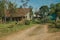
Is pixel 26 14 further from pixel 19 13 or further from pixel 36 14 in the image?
pixel 36 14

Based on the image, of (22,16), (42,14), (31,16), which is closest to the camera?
(22,16)

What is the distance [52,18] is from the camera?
2247 inches

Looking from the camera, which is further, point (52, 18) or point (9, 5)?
point (52, 18)

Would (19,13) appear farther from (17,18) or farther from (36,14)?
(36,14)

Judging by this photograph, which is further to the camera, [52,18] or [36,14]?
[36,14]

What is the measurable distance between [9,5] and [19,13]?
980 centimetres

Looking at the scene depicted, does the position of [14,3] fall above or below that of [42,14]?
above

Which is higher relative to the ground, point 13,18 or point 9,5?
point 9,5

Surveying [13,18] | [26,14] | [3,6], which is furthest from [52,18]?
[3,6]

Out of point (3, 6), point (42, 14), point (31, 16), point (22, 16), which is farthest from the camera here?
point (42, 14)

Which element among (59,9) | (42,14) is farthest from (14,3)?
(42,14)

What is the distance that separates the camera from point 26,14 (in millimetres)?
58156

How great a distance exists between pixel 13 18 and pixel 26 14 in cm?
493

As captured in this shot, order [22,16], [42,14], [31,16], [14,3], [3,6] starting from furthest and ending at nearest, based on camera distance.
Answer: [42,14] → [31,16] → [22,16] → [14,3] → [3,6]
